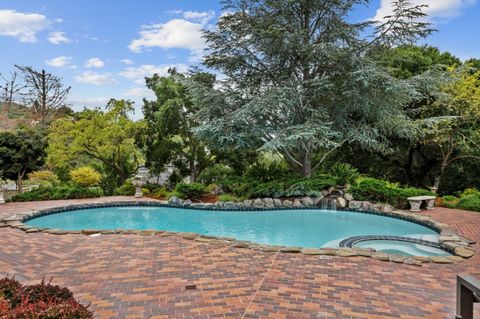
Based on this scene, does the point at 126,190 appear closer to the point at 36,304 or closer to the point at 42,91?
the point at 36,304

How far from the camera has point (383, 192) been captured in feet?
39.2

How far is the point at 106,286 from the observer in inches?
178

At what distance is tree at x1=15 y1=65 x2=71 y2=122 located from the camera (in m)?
26.0

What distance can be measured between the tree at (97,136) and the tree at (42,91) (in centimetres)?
1233

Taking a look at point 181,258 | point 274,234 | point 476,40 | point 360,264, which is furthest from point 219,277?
point 476,40

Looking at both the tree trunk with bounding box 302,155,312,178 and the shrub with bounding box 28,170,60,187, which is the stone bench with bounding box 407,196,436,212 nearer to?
the tree trunk with bounding box 302,155,312,178

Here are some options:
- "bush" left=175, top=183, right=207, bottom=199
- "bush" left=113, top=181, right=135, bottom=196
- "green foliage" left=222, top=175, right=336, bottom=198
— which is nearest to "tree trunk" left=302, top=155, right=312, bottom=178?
"green foliage" left=222, top=175, right=336, bottom=198

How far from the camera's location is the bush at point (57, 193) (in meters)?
13.4

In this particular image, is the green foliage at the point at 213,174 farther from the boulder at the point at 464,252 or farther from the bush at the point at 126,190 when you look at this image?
the boulder at the point at 464,252

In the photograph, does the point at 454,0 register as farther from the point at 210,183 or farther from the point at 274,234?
the point at 210,183

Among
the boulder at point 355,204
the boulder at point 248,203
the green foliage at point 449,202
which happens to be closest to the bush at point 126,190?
the boulder at point 248,203

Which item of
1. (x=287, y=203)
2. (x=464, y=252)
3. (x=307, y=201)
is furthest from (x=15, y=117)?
(x=464, y=252)

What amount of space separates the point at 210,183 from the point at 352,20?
935cm

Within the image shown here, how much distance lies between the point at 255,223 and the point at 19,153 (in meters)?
9.45
